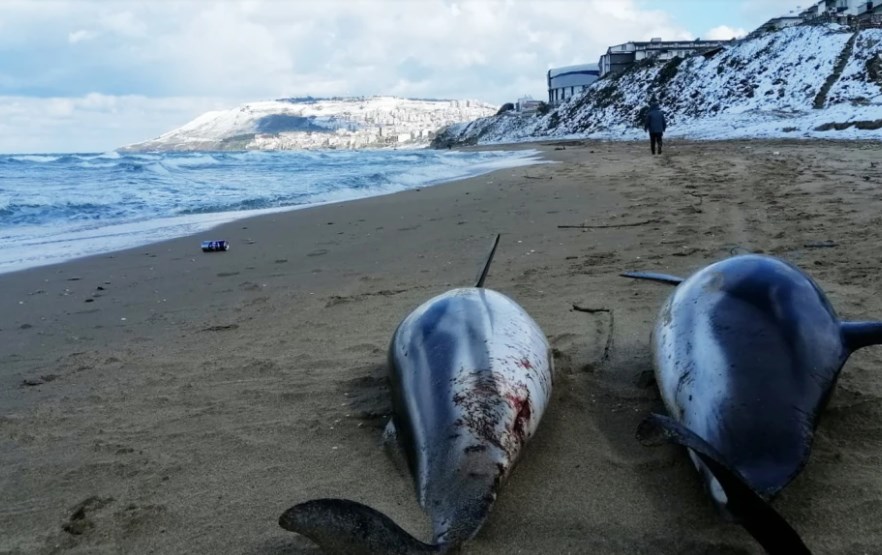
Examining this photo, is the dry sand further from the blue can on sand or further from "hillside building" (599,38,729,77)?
"hillside building" (599,38,729,77)

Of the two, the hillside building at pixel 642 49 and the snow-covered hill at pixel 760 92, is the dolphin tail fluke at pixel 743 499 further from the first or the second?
the hillside building at pixel 642 49

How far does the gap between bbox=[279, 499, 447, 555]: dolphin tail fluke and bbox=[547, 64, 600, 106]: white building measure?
84.2m

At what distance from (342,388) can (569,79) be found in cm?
8815

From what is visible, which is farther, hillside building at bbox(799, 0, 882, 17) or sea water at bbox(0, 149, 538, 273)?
hillside building at bbox(799, 0, 882, 17)

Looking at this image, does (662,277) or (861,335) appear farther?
(662,277)

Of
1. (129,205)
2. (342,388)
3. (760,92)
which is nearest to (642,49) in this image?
(760,92)

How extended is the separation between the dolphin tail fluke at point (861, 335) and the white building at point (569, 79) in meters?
82.9

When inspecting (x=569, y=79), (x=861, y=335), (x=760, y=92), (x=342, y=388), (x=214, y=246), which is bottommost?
(x=342, y=388)

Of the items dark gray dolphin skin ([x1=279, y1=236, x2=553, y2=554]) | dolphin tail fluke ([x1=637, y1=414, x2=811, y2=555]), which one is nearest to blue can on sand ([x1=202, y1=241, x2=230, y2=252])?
dark gray dolphin skin ([x1=279, y1=236, x2=553, y2=554])

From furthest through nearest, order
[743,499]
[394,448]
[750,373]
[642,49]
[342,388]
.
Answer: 1. [642,49]
2. [342,388]
3. [394,448]
4. [750,373]
5. [743,499]

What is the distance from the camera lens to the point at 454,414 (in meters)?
2.38

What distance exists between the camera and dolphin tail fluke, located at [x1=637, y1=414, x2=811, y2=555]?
1.60 meters

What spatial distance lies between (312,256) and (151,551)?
Result: 5.35 metres

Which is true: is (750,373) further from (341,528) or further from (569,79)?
(569,79)
